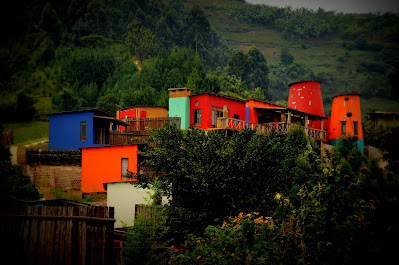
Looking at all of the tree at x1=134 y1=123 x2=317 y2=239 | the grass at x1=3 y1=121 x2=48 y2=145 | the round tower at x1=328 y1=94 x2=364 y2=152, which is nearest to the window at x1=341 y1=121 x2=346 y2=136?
the round tower at x1=328 y1=94 x2=364 y2=152

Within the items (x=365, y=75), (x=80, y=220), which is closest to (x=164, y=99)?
(x=80, y=220)

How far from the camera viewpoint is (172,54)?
7481 cm

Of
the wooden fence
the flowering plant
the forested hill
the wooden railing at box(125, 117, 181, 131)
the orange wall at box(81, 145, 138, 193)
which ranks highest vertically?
the forested hill

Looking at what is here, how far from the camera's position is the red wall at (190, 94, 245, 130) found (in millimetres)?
36281

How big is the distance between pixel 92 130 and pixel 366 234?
97.5ft

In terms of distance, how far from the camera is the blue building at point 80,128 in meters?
36.5

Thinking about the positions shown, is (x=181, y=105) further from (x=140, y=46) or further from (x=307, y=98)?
(x=140, y=46)

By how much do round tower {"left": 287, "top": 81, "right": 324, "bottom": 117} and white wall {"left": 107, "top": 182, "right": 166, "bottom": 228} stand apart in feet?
79.9

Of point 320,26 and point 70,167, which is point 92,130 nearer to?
point 70,167

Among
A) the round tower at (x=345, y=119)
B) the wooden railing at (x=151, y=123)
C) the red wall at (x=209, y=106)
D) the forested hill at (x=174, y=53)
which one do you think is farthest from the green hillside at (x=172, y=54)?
the red wall at (x=209, y=106)

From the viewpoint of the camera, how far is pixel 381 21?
159875 millimetres

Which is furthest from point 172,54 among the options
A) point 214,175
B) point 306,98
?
point 214,175

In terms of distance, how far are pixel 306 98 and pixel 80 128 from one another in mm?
21310

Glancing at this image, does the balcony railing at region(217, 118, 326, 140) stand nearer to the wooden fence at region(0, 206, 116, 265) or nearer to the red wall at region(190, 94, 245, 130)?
the red wall at region(190, 94, 245, 130)
